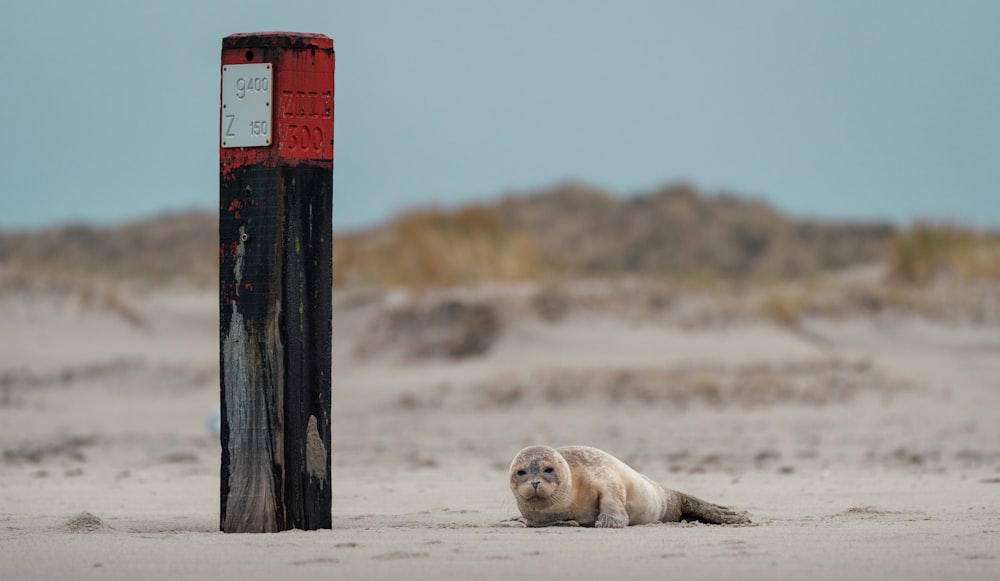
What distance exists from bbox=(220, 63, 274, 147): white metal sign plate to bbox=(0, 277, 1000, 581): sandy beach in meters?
1.83

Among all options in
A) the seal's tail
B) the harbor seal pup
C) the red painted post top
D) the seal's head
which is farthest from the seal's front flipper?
the red painted post top

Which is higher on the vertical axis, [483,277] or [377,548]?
[483,277]

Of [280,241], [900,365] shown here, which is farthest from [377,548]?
[900,365]

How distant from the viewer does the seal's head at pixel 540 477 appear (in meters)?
7.24

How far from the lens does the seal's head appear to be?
724 centimetres

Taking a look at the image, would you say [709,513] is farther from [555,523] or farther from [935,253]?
[935,253]

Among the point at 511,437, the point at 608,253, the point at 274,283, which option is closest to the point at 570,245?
the point at 608,253

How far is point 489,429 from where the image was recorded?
15695 mm

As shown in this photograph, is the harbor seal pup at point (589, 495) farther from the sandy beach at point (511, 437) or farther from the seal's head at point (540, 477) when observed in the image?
the sandy beach at point (511, 437)

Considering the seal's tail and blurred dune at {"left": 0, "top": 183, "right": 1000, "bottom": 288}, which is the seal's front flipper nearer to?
the seal's tail

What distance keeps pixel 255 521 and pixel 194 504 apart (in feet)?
7.46

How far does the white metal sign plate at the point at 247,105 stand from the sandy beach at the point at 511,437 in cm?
183

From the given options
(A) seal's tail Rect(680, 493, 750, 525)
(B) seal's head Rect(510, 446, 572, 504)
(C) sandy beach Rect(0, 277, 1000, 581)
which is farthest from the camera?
(A) seal's tail Rect(680, 493, 750, 525)

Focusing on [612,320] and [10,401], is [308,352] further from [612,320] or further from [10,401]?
[612,320]
